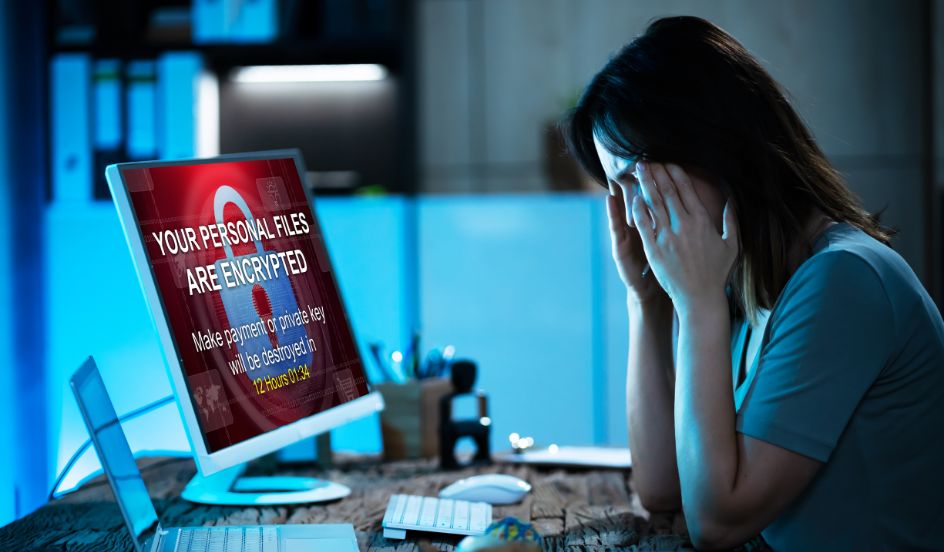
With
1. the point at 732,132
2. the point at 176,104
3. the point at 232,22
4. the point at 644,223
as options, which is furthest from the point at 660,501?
the point at 232,22

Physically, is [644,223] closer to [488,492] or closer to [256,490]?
[488,492]

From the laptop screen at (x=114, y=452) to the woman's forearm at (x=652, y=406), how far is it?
62 cm

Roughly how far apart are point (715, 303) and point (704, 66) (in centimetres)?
26

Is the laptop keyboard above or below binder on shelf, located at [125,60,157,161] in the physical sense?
below

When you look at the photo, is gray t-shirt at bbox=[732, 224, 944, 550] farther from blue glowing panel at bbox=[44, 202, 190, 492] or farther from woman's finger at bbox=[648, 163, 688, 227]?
blue glowing panel at bbox=[44, 202, 190, 492]

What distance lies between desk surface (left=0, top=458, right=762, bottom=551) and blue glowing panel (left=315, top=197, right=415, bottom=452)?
127cm

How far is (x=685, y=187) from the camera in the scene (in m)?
1.07

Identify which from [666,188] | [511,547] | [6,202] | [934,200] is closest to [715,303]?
[666,188]

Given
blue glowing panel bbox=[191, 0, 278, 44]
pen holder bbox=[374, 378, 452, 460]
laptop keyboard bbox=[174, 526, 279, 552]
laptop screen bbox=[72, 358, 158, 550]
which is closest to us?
laptop screen bbox=[72, 358, 158, 550]

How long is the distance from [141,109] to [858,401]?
2.32 metres

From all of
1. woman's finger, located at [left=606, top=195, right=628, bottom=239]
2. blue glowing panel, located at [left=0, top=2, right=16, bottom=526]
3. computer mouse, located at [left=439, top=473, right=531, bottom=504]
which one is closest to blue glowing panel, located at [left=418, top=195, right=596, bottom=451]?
blue glowing panel, located at [left=0, top=2, right=16, bottom=526]

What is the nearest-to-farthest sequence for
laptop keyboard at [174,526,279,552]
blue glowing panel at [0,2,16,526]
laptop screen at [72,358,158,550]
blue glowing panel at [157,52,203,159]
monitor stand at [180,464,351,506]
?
1. laptop screen at [72,358,158,550]
2. laptop keyboard at [174,526,279,552]
3. monitor stand at [180,464,351,506]
4. blue glowing panel at [0,2,16,526]
5. blue glowing panel at [157,52,203,159]

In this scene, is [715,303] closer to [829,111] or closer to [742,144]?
[742,144]

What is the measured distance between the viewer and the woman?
3.02 feet
